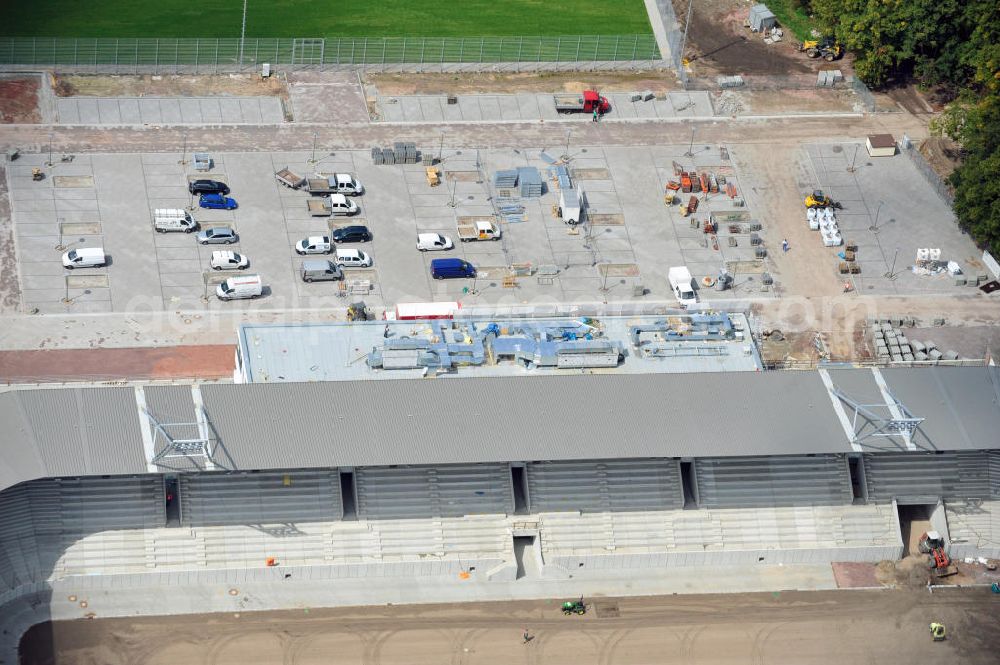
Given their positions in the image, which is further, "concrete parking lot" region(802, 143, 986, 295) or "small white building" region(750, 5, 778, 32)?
"small white building" region(750, 5, 778, 32)

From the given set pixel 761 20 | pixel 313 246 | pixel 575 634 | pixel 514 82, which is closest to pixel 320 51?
pixel 514 82

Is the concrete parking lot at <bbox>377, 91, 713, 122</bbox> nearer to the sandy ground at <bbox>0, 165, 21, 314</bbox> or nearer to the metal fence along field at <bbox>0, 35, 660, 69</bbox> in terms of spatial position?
the metal fence along field at <bbox>0, 35, 660, 69</bbox>

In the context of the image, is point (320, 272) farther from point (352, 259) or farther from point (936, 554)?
point (936, 554)

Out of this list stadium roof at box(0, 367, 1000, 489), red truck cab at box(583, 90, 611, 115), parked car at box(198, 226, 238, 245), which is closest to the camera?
stadium roof at box(0, 367, 1000, 489)

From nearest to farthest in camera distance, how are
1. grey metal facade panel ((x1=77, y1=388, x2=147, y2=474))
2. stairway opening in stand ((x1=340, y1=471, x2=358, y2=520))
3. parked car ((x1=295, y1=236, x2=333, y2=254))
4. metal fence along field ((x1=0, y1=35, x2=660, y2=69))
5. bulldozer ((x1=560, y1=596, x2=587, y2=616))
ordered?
grey metal facade panel ((x1=77, y1=388, x2=147, y2=474)), bulldozer ((x1=560, y1=596, x2=587, y2=616)), stairway opening in stand ((x1=340, y1=471, x2=358, y2=520)), parked car ((x1=295, y1=236, x2=333, y2=254)), metal fence along field ((x1=0, y1=35, x2=660, y2=69))

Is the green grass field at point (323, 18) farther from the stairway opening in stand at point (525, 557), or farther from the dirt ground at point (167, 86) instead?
the stairway opening in stand at point (525, 557)

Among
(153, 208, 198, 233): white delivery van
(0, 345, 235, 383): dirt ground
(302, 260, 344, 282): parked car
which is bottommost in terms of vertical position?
(0, 345, 235, 383): dirt ground

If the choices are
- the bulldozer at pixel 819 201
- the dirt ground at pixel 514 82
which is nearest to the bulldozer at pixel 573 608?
the bulldozer at pixel 819 201

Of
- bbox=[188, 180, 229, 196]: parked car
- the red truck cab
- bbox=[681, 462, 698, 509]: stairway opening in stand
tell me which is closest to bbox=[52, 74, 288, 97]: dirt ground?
bbox=[188, 180, 229, 196]: parked car

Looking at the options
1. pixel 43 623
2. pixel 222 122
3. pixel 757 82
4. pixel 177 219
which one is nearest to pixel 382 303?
pixel 177 219
